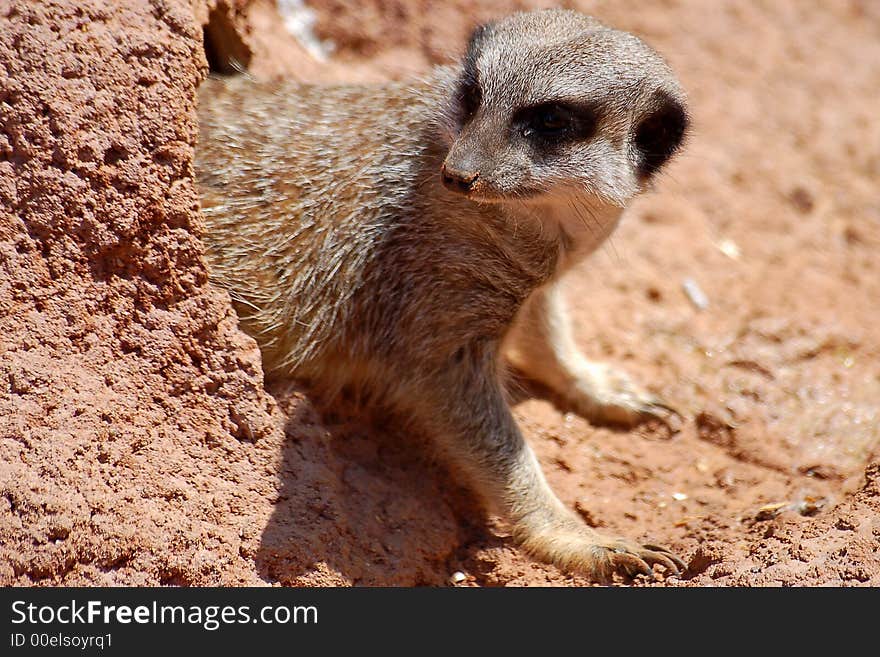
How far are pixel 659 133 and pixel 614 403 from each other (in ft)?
3.88

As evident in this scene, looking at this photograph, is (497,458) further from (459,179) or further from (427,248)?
(459,179)

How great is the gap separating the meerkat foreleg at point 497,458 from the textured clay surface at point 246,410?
0.12 metres

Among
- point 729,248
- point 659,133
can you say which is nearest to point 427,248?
point 659,133

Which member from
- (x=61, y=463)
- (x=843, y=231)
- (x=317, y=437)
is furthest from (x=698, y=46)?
(x=61, y=463)

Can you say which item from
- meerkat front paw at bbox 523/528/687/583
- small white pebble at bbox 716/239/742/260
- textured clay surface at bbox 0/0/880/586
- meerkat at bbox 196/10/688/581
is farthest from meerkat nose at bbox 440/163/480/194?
small white pebble at bbox 716/239/742/260

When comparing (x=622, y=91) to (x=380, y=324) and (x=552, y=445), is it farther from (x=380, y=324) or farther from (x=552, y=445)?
(x=552, y=445)

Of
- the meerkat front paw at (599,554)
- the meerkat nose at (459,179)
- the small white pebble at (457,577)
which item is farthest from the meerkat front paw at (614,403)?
the meerkat nose at (459,179)

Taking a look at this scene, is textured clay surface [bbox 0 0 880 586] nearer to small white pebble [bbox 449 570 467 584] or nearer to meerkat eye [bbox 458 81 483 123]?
small white pebble [bbox 449 570 467 584]

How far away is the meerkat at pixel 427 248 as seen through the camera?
3018 mm

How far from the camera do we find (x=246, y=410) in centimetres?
294

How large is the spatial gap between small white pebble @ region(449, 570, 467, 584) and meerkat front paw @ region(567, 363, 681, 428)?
1.00 meters

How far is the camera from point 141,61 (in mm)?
2820

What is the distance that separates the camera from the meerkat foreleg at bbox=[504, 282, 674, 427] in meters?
3.81

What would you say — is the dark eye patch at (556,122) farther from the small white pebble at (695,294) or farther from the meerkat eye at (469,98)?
the small white pebble at (695,294)
